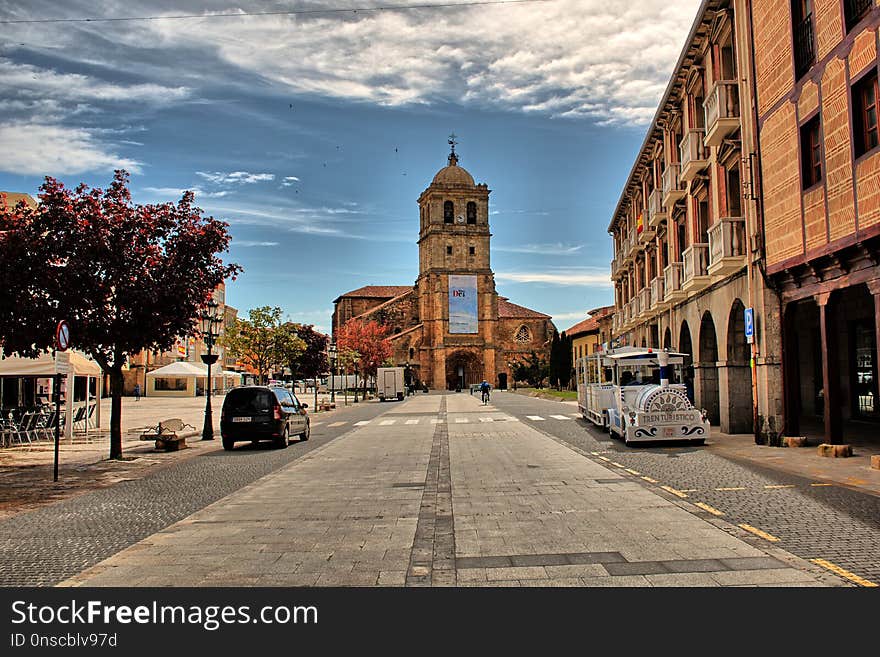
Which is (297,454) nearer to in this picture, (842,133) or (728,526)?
(728,526)

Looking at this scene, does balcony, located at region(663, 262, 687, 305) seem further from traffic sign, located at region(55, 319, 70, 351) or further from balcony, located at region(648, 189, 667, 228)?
traffic sign, located at region(55, 319, 70, 351)

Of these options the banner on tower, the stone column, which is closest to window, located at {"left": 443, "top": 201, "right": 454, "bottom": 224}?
the banner on tower

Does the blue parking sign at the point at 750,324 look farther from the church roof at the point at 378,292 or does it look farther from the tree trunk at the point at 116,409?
the church roof at the point at 378,292

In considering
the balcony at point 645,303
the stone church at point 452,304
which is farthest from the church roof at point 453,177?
the balcony at point 645,303

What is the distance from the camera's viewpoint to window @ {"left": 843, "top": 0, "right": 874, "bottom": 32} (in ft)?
39.4

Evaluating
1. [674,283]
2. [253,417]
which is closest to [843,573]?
[253,417]

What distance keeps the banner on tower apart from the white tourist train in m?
69.7

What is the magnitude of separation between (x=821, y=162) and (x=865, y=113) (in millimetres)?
1354

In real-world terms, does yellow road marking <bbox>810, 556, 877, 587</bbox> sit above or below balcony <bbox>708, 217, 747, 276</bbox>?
below

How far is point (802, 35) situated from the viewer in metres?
14.2

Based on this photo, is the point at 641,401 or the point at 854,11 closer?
the point at 854,11

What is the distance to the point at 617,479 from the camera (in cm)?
1126

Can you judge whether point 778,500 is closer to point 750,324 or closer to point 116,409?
point 750,324

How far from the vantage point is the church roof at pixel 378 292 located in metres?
112
